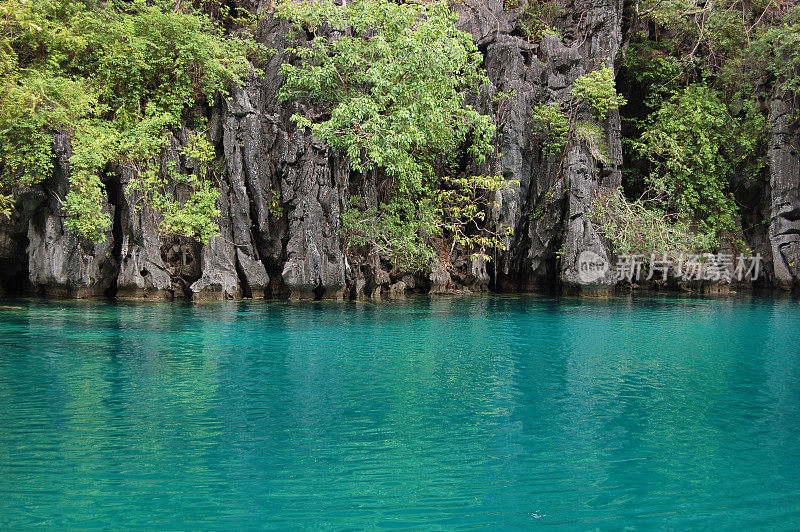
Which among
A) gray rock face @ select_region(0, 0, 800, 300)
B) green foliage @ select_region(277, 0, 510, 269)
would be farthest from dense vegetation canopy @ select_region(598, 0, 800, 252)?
green foliage @ select_region(277, 0, 510, 269)

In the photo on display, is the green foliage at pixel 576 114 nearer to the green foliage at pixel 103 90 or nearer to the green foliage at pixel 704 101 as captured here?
the green foliage at pixel 704 101

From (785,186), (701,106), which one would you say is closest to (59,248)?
(701,106)

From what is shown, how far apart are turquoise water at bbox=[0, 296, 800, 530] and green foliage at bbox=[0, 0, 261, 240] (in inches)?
277

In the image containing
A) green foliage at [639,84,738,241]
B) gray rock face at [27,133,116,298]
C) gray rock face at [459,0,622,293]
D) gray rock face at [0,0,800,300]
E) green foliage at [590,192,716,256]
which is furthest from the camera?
green foliage at [639,84,738,241]

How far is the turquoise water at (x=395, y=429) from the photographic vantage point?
4.43 metres

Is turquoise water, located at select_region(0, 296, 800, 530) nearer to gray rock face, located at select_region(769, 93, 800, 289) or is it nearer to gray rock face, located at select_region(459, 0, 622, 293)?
gray rock face, located at select_region(459, 0, 622, 293)

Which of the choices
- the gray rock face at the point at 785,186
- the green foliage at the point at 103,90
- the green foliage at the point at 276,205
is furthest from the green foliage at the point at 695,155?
the green foliage at the point at 103,90

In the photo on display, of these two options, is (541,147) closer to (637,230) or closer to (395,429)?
(637,230)

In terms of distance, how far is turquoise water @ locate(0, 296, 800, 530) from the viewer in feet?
14.5

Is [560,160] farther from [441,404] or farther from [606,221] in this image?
[441,404]

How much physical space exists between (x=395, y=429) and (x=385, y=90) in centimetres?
1496

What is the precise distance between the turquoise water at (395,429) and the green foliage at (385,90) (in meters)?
8.04

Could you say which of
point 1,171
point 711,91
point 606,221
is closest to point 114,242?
point 1,171

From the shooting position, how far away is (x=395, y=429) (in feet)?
21.0
